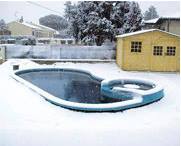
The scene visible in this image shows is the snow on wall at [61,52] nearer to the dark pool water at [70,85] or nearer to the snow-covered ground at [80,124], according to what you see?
the dark pool water at [70,85]

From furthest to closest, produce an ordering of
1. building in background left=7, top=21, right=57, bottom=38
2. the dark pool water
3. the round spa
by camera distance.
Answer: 1. building in background left=7, top=21, right=57, bottom=38
2. the dark pool water
3. the round spa

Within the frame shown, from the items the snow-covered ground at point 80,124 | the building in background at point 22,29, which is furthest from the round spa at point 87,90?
the building in background at point 22,29

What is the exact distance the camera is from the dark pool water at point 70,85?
36.2 feet

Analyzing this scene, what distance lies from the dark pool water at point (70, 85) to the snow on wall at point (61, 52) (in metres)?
3.95

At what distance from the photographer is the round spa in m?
8.75

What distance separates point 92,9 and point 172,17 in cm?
615

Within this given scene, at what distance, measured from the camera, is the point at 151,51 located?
16781 millimetres

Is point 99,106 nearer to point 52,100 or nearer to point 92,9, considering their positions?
point 52,100

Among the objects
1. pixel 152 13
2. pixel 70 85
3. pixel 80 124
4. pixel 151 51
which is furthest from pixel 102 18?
pixel 152 13

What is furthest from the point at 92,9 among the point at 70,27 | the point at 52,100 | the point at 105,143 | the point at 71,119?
the point at 105,143

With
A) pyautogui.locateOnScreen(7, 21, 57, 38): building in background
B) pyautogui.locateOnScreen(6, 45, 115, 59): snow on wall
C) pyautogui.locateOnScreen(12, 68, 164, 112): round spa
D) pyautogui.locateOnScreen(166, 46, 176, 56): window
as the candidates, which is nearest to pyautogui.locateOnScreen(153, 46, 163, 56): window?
pyautogui.locateOnScreen(166, 46, 176, 56): window

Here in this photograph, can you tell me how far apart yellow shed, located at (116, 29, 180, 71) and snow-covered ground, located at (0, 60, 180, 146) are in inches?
261

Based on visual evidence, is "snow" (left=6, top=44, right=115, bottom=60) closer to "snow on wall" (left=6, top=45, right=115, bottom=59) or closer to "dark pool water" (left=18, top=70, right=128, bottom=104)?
"snow on wall" (left=6, top=45, right=115, bottom=59)

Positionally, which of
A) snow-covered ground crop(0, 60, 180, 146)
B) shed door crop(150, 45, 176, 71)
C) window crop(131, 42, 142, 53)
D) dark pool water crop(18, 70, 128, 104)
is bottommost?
snow-covered ground crop(0, 60, 180, 146)
